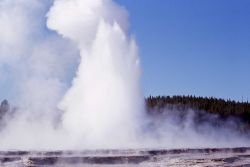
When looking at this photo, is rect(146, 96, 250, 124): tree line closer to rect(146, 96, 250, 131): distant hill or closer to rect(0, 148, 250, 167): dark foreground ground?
rect(146, 96, 250, 131): distant hill

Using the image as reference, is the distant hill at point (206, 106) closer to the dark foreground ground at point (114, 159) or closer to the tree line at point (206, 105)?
the tree line at point (206, 105)

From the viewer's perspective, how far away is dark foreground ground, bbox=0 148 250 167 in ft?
56.6

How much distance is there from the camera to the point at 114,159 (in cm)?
1780

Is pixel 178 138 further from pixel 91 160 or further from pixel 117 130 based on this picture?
pixel 91 160

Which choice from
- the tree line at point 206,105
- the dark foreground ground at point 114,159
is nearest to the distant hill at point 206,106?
the tree line at point 206,105

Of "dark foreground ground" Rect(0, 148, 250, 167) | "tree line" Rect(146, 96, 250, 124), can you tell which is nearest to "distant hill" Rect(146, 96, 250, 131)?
"tree line" Rect(146, 96, 250, 124)

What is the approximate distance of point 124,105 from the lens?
2725 centimetres

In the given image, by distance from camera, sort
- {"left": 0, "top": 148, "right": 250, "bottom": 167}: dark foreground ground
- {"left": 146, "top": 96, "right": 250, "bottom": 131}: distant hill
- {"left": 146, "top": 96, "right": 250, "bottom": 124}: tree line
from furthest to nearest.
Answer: {"left": 146, "top": 96, "right": 250, "bottom": 124}: tree line < {"left": 146, "top": 96, "right": 250, "bottom": 131}: distant hill < {"left": 0, "top": 148, "right": 250, "bottom": 167}: dark foreground ground

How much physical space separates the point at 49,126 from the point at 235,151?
1675 centimetres

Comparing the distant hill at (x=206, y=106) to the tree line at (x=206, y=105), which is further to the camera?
the tree line at (x=206, y=105)

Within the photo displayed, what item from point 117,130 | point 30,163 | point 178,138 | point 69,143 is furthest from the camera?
point 178,138

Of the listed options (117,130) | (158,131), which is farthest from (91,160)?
(158,131)

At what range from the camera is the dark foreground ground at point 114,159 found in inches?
679

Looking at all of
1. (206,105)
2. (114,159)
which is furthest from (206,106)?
(114,159)
